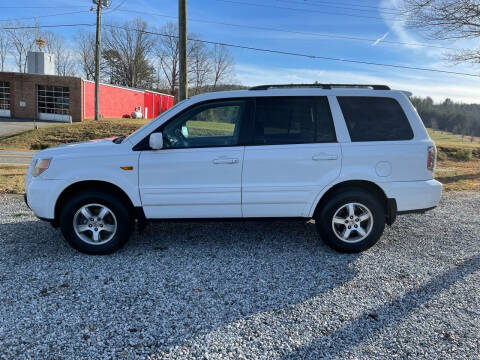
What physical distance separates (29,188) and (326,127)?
357 centimetres

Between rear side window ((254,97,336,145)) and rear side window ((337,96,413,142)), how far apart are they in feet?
0.83

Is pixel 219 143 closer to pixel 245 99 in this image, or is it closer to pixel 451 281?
pixel 245 99

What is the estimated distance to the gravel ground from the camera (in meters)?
2.74

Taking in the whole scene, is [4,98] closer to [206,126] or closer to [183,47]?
[183,47]

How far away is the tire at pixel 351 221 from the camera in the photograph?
4.41 meters

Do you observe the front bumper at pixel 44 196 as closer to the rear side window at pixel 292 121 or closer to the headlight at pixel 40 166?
the headlight at pixel 40 166

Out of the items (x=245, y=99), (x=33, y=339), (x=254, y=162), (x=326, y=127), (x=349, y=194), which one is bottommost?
(x=33, y=339)

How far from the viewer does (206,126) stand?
4625 mm

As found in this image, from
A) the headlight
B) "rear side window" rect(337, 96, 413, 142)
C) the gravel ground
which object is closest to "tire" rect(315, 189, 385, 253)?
the gravel ground

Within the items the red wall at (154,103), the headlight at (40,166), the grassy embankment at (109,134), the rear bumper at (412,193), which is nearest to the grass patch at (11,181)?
the grassy embankment at (109,134)

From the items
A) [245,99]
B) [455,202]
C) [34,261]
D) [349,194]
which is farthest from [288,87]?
[455,202]

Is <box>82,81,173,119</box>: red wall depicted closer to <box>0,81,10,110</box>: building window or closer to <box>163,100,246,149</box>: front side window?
<box>0,81,10,110</box>: building window

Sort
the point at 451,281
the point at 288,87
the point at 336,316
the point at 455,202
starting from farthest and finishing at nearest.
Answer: the point at 455,202, the point at 288,87, the point at 451,281, the point at 336,316

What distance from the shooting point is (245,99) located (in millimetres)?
4469
